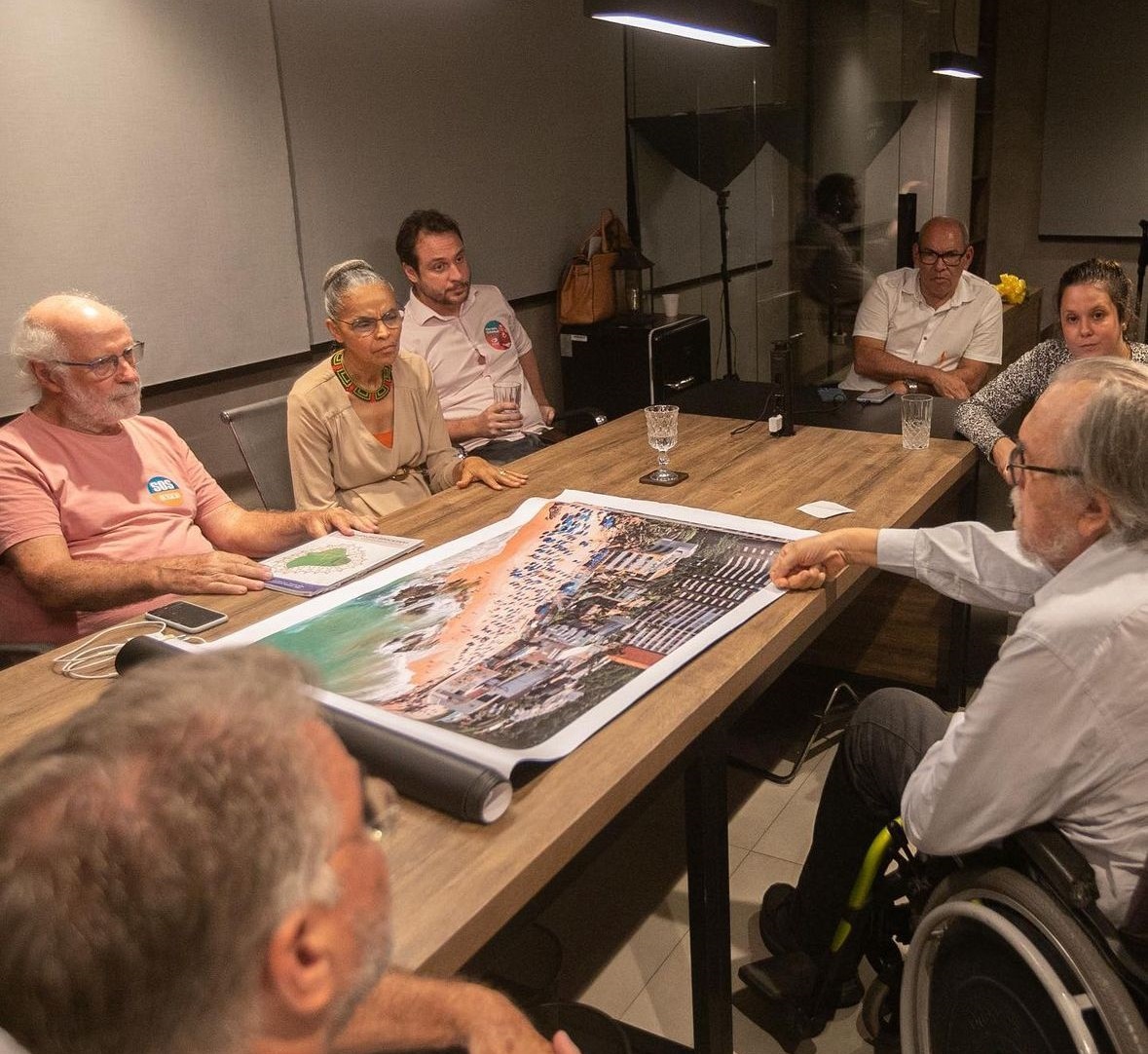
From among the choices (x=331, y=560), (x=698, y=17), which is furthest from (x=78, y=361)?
(x=698, y=17)

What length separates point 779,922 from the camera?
1856 mm

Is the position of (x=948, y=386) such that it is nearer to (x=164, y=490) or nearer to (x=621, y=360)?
(x=621, y=360)

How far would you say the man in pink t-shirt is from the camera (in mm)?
2141

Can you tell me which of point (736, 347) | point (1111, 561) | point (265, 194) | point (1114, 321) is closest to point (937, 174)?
point (736, 347)

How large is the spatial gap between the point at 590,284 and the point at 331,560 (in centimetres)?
288

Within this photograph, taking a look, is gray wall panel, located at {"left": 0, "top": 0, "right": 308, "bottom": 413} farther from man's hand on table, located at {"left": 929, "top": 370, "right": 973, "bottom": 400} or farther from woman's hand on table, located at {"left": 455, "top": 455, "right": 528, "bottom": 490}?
man's hand on table, located at {"left": 929, "top": 370, "right": 973, "bottom": 400}

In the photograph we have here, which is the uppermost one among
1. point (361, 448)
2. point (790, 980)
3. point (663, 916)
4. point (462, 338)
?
point (462, 338)

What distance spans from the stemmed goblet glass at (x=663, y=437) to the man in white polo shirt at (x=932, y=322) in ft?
5.92

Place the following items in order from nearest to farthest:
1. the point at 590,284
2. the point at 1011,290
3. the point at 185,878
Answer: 1. the point at 185,878
2. the point at 590,284
3. the point at 1011,290

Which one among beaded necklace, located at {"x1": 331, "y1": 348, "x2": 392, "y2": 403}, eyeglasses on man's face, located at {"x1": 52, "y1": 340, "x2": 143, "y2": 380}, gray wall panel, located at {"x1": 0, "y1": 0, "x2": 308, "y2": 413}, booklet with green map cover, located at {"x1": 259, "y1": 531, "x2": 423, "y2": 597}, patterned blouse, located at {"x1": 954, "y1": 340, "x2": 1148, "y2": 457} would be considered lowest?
booklet with green map cover, located at {"x1": 259, "y1": 531, "x2": 423, "y2": 597}

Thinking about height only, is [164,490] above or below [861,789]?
above

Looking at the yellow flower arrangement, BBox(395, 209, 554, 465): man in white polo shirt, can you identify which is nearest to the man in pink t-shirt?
BBox(395, 209, 554, 465): man in white polo shirt

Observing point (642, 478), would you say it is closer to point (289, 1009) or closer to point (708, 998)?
point (708, 998)

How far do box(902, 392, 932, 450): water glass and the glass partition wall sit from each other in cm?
278
